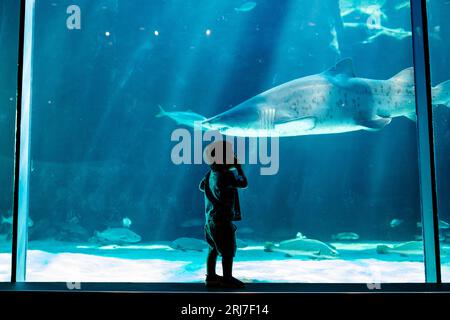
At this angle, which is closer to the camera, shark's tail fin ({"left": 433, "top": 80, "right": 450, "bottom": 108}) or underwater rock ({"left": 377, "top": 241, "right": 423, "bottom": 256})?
shark's tail fin ({"left": 433, "top": 80, "right": 450, "bottom": 108})

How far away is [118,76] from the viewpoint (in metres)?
13.3

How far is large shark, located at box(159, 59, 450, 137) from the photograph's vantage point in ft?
16.3

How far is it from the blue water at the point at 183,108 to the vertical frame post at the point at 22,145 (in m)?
7.14

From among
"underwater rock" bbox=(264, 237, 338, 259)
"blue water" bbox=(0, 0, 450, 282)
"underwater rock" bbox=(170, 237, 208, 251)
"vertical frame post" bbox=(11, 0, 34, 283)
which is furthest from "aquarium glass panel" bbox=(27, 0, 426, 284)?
"vertical frame post" bbox=(11, 0, 34, 283)

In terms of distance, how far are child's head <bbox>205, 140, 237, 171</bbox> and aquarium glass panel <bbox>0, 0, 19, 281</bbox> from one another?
2.30 m

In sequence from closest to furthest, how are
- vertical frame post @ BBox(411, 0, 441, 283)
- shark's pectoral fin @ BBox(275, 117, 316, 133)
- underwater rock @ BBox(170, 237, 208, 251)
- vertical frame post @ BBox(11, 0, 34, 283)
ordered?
1. vertical frame post @ BBox(411, 0, 441, 283)
2. vertical frame post @ BBox(11, 0, 34, 283)
3. shark's pectoral fin @ BBox(275, 117, 316, 133)
4. underwater rock @ BBox(170, 237, 208, 251)

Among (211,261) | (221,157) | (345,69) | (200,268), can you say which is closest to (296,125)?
(345,69)

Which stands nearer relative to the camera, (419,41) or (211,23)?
(419,41)

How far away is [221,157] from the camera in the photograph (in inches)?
108

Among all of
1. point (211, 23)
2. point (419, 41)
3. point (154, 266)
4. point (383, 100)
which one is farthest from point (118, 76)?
point (419, 41)

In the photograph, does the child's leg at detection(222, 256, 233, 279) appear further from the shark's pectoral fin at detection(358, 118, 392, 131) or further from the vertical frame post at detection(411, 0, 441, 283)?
the shark's pectoral fin at detection(358, 118, 392, 131)

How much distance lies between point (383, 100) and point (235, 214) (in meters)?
3.25

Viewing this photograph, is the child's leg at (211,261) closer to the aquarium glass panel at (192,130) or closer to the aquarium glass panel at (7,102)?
the aquarium glass panel at (7,102)

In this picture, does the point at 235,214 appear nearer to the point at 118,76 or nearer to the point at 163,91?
the point at 163,91
